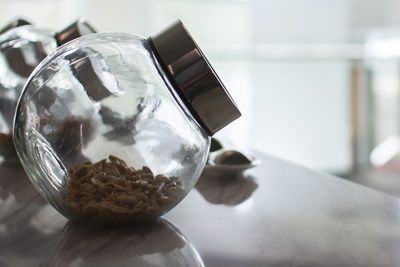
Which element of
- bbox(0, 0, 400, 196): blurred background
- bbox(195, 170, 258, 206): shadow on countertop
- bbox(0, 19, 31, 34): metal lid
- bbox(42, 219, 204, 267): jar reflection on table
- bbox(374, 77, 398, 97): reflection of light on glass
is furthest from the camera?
bbox(374, 77, 398, 97): reflection of light on glass

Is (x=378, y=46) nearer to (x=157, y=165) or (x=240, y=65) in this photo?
(x=240, y=65)

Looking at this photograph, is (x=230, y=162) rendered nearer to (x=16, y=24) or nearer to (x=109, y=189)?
(x=109, y=189)

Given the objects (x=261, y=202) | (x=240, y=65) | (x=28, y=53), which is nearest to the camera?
(x=261, y=202)

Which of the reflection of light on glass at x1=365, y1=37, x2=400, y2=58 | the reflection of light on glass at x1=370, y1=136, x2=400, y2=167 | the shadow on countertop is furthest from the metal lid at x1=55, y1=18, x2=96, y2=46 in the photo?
the reflection of light on glass at x1=370, y1=136, x2=400, y2=167

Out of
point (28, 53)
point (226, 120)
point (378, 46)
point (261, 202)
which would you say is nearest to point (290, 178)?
point (261, 202)

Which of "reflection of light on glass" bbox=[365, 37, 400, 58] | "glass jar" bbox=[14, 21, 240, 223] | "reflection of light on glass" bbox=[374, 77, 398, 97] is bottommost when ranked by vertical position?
"reflection of light on glass" bbox=[374, 77, 398, 97]

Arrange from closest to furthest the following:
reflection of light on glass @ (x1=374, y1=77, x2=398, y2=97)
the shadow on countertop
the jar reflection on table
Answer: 1. the jar reflection on table
2. the shadow on countertop
3. reflection of light on glass @ (x1=374, y1=77, x2=398, y2=97)

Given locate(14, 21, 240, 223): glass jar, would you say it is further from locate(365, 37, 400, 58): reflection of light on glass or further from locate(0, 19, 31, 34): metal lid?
locate(365, 37, 400, 58): reflection of light on glass
